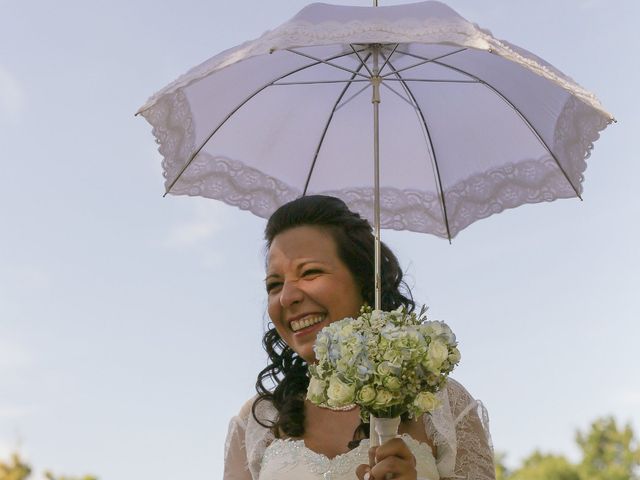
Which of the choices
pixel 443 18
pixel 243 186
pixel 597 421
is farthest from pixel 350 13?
pixel 597 421

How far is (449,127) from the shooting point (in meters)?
4.86

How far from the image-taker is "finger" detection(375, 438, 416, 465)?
10.7 ft

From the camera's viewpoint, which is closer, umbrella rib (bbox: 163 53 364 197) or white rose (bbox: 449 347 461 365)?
white rose (bbox: 449 347 461 365)

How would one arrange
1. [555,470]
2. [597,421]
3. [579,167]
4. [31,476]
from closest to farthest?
1. [579,167]
2. [31,476]
3. [555,470]
4. [597,421]

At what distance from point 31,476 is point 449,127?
15.5 metres

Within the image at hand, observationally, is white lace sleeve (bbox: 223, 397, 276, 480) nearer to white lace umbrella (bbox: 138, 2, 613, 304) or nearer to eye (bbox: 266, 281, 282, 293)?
eye (bbox: 266, 281, 282, 293)

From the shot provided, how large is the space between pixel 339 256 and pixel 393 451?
1047 millimetres

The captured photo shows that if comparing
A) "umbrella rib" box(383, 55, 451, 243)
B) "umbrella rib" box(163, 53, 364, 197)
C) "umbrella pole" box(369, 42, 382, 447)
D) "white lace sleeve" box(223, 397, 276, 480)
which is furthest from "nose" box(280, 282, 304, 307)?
"umbrella rib" box(383, 55, 451, 243)

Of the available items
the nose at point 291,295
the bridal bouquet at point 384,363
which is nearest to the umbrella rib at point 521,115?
the nose at point 291,295

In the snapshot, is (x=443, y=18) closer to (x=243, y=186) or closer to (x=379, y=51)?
(x=379, y=51)

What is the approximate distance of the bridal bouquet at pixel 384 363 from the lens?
3.13 meters

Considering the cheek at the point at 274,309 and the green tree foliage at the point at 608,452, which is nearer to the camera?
the cheek at the point at 274,309

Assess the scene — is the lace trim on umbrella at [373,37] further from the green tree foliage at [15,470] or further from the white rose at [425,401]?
the green tree foliage at [15,470]

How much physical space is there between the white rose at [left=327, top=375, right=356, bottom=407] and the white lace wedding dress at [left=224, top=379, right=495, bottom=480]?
0.66m
